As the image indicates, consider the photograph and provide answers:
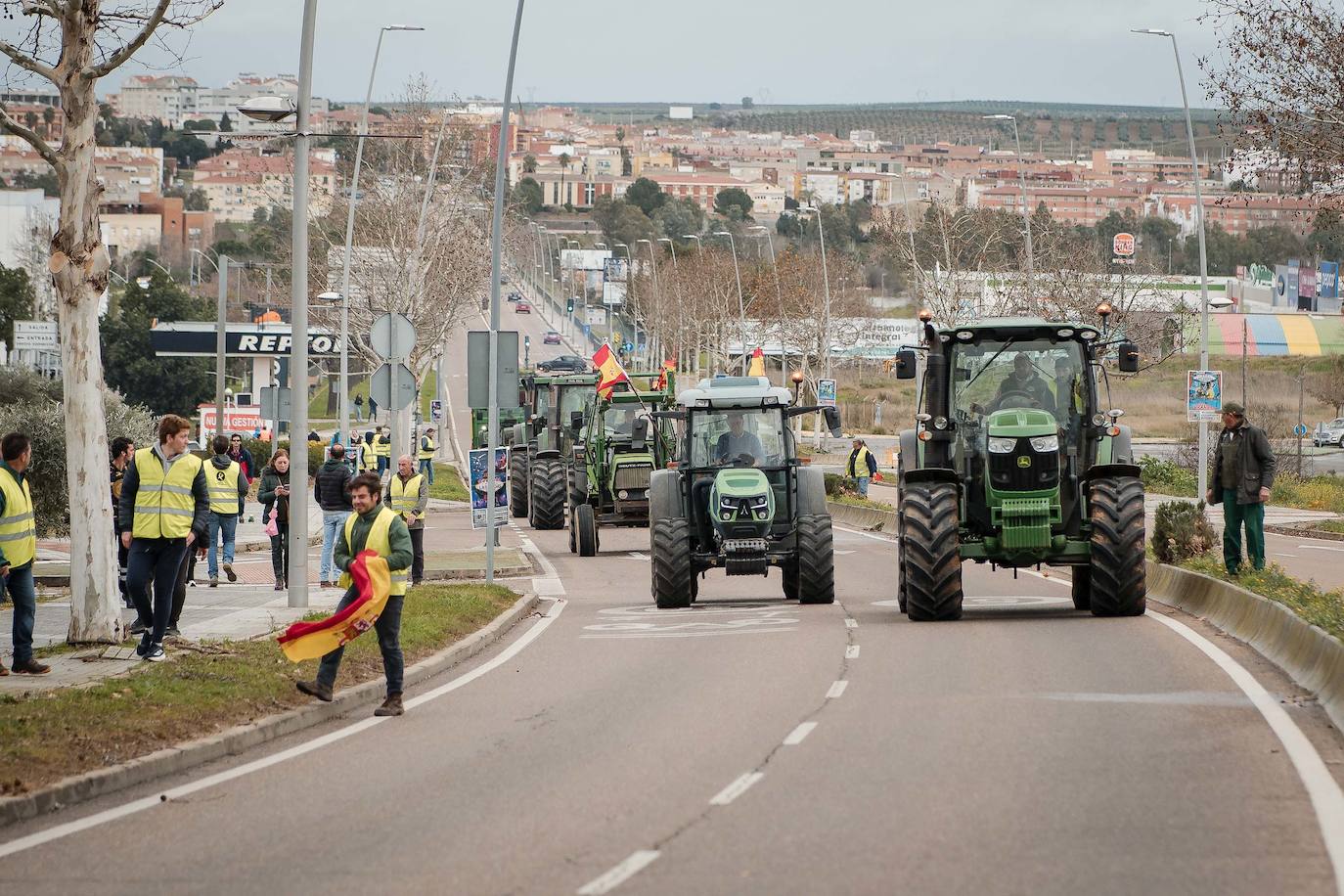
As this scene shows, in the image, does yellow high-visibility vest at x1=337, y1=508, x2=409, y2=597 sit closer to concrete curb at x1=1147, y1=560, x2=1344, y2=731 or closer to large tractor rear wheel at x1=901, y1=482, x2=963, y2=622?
concrete curb at x1=1147, y1=560, x2=1344, y2=731

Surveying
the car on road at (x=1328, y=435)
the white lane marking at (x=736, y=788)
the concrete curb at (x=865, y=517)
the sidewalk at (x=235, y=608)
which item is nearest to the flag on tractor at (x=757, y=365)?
the sidewalk at (x=235, y=608)

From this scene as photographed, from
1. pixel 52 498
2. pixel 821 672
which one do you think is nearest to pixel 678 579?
pixel 821 672

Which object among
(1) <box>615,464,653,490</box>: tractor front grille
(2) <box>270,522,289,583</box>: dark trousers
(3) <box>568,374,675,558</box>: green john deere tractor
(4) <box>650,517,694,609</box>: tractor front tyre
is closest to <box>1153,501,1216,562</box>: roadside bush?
(4) <box>650,517,694,609</box>: tractor front tyre

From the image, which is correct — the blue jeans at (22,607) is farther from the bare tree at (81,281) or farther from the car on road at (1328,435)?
the car on road at (1328,435)

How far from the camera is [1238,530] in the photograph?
22.0m

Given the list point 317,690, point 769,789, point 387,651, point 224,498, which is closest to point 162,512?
point 317,690

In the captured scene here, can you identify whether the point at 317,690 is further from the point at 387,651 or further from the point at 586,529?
the point at 586,529

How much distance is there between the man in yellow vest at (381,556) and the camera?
1445 cm

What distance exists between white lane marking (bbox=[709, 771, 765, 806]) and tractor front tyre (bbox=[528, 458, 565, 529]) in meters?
29.9

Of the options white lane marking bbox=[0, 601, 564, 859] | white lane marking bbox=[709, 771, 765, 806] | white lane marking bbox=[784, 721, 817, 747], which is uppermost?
white lane marking bbox=[709, 771, 765, 806]

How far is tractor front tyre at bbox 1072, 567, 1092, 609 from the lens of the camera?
71.4 feet

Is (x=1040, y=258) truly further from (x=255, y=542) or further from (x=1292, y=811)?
(x=1292, y=811)

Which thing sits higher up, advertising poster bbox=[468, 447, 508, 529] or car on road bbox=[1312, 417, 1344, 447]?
advertising poster bbox=[468, 447, 508, 529]

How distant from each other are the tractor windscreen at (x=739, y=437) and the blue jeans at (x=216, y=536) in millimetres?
6846
